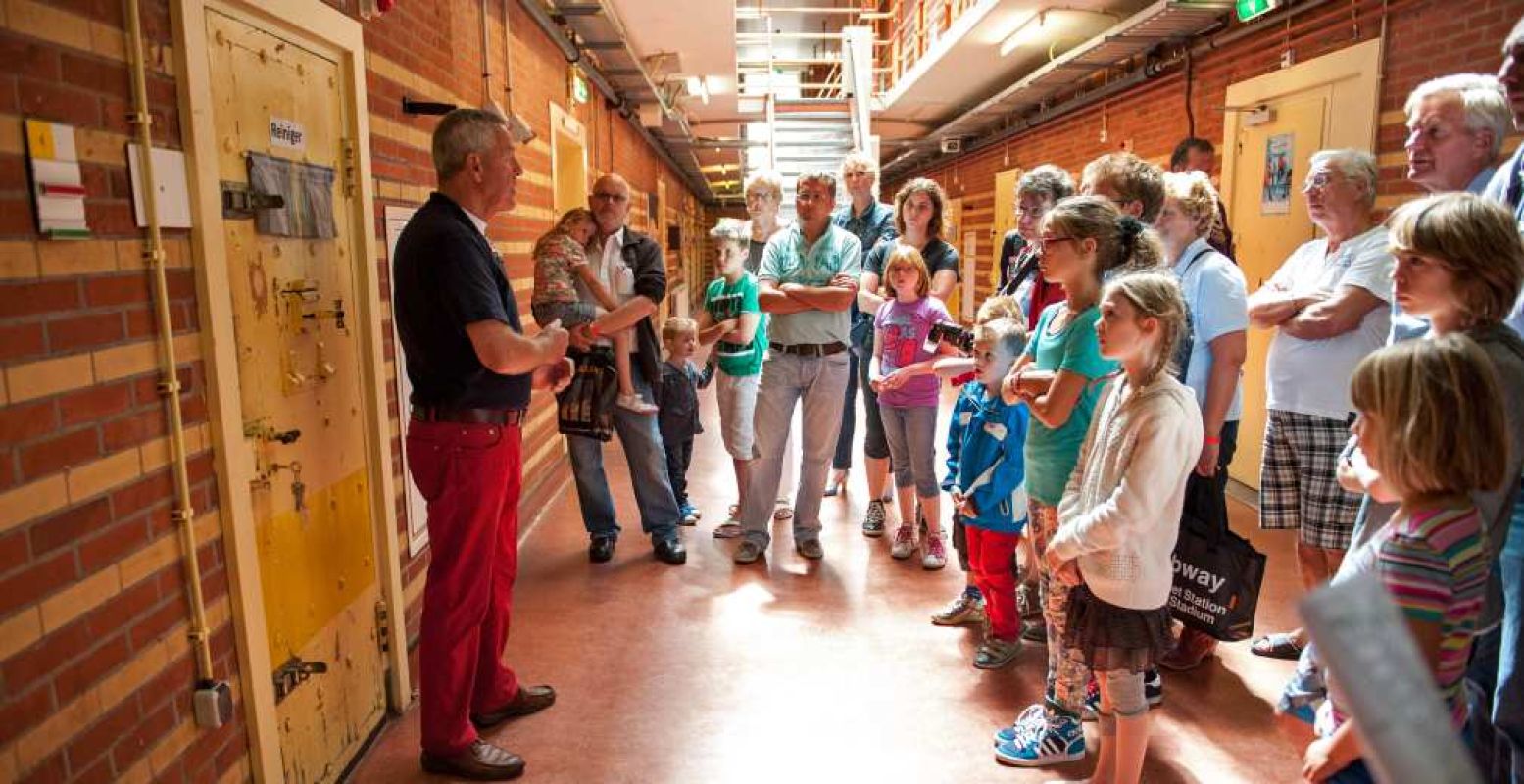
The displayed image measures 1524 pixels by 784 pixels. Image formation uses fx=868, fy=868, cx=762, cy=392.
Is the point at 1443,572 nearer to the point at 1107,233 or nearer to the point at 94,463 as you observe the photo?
the point at 1107,233

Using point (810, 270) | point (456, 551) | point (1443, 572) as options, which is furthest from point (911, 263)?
point (1443, 572)

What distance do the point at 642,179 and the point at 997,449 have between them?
983 centimetres

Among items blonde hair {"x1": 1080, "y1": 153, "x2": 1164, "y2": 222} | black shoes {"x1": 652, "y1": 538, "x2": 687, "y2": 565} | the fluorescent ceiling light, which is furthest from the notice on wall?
the fluorescent ceiling light

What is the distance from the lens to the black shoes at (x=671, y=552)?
14.3 ft

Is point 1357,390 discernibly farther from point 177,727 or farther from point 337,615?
point 337,615

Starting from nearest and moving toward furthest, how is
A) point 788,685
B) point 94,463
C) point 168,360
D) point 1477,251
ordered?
point 1477,251 → point 94,463 → point 168,360 → point 788,685

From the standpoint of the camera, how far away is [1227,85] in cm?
607

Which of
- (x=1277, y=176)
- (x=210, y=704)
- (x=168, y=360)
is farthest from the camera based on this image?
(x=1277, y=176)

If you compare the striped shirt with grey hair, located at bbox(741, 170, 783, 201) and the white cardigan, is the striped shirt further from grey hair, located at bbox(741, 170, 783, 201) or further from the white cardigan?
grey hair, located at bbox(741, 170, 783, 201)

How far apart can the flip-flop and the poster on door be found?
3.02 m

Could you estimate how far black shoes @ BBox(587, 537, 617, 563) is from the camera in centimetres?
442

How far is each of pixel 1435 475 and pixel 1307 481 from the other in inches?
76.3

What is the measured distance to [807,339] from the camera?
4.14m

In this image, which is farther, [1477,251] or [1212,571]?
[1212,571]
